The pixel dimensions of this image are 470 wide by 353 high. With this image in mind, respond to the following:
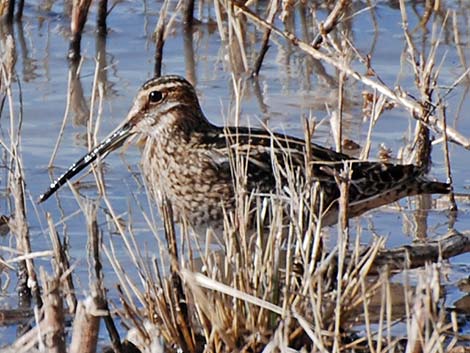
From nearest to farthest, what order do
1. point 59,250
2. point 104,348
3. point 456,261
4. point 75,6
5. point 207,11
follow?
point 59,250 → point 104,348 → point 456,261 → point 75,6 → point 207,11

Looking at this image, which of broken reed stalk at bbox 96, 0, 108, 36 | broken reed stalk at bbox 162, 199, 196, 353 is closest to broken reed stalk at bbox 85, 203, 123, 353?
broken reed stalk at bbox 162, 199, 196, 353

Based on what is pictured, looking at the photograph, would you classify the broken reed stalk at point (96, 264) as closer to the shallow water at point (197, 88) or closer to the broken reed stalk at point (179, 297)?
the broken reed stalk at point (179, 297)

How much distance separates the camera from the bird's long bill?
5844 mm

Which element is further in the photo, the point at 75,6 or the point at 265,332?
A: the point at 75,6

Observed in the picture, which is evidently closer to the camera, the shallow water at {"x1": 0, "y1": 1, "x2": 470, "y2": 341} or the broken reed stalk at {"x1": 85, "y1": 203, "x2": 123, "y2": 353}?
the broken reed stalk at {"x1": 85, "y1": 203, "x2": 123, "y2": 353}

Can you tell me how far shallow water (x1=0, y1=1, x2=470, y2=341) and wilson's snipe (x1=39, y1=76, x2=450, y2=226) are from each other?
0.51 ft

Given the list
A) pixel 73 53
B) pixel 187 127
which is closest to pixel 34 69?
pixel 73 53

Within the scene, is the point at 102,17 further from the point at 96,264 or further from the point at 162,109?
the point at 96,264

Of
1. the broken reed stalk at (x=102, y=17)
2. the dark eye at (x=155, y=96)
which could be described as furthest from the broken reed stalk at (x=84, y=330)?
the broken reed stalk at (x=102, y=17)

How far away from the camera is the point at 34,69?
25.3 ft

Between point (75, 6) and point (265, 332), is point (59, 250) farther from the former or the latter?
point (75, 6)

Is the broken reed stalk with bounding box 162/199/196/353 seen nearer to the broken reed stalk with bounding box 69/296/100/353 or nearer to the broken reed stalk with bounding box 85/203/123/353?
the broken reed stalk with bounding box 85/203/123/353

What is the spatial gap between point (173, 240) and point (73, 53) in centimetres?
368

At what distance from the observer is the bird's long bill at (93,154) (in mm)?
5844
